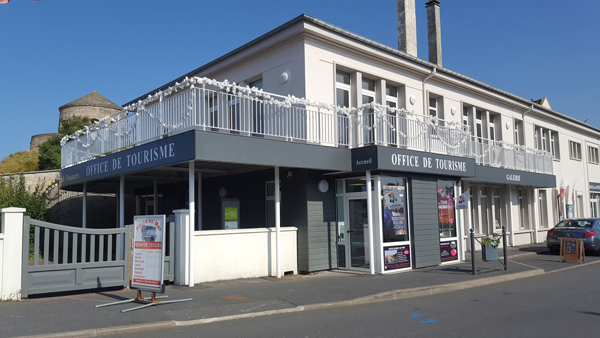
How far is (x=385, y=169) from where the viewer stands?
12430mm

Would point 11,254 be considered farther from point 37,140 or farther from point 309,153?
point 37,140

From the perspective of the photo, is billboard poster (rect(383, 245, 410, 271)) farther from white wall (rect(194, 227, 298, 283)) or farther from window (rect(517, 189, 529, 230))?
window (rect(517, 189, 529, 230))

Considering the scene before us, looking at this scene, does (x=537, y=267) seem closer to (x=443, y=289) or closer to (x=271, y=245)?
(x=443, y=289)

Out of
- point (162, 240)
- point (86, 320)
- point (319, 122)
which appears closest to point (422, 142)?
point (319, 122)

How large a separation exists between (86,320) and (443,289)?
7328 millimetres

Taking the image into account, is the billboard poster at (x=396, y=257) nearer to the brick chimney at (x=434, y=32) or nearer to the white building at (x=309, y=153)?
the white building at (x=309, y=153)

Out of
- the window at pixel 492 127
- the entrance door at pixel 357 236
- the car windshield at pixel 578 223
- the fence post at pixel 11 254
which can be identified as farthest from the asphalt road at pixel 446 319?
the window at pixel 492 127

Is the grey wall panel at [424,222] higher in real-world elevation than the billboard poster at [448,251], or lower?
higher

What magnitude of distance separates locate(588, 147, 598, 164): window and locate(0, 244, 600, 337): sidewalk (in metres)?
22.6

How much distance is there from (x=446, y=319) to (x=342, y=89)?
8.88 m

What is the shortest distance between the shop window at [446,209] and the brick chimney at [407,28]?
6995 millimetres

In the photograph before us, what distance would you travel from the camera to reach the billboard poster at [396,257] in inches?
505

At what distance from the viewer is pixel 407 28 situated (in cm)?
1977

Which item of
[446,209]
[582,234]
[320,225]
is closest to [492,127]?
[582,234]
